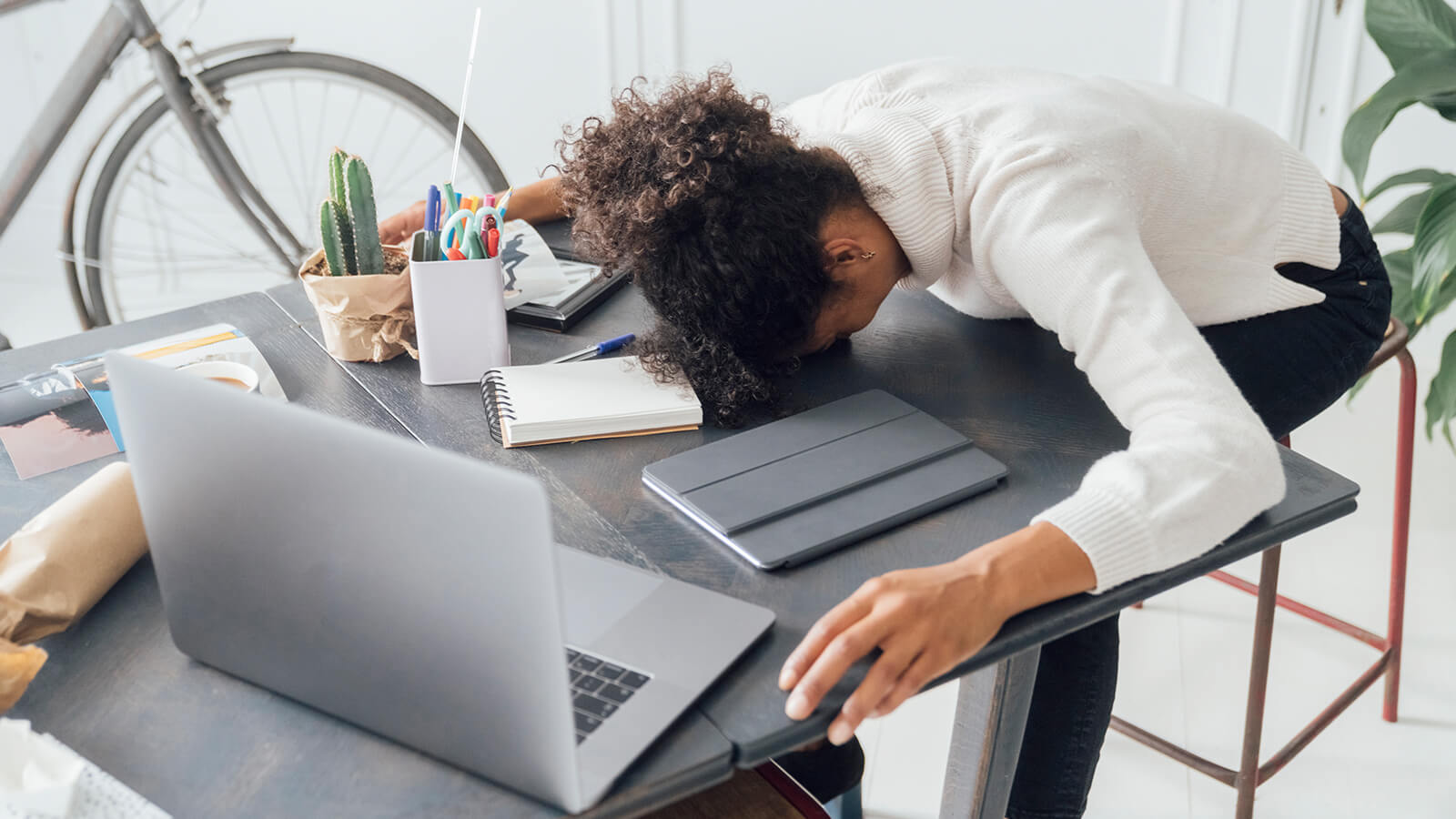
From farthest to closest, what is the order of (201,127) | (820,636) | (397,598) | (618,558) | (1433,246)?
(201,127), (1433,246), (618,558), (820,636), (397,598)

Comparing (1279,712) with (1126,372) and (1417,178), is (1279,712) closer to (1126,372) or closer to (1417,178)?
(1417,178)

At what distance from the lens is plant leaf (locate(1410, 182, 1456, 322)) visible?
1.61 meters

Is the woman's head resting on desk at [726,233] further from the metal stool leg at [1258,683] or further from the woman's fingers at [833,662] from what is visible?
the metal stool leg at [1258,683]

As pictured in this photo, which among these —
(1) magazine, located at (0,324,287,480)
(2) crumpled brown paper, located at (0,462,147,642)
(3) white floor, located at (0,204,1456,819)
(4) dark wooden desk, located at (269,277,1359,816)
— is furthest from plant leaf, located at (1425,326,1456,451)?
(2) crumpled brown paper, located at (0,462,147,642)

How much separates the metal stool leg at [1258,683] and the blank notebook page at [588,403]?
0.75 metres

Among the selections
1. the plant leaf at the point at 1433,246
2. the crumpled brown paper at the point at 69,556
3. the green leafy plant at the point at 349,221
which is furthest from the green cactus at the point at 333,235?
the plant leaf at the point at 1433,246

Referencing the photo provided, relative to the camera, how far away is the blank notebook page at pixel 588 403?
100 cm

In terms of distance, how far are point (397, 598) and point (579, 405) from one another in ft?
1.41

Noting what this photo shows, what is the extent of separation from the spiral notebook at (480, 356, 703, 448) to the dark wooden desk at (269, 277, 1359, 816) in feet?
0.04

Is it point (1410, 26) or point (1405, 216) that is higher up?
point (1410, 26)

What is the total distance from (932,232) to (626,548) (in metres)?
0.45

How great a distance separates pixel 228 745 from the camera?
67cm

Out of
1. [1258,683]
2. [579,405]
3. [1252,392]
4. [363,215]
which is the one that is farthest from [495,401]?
[1258,683]

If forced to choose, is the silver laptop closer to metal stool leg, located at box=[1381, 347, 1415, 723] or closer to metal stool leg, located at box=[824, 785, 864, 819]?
metal stool leg, located at box=[824, 785, 864, 819]
